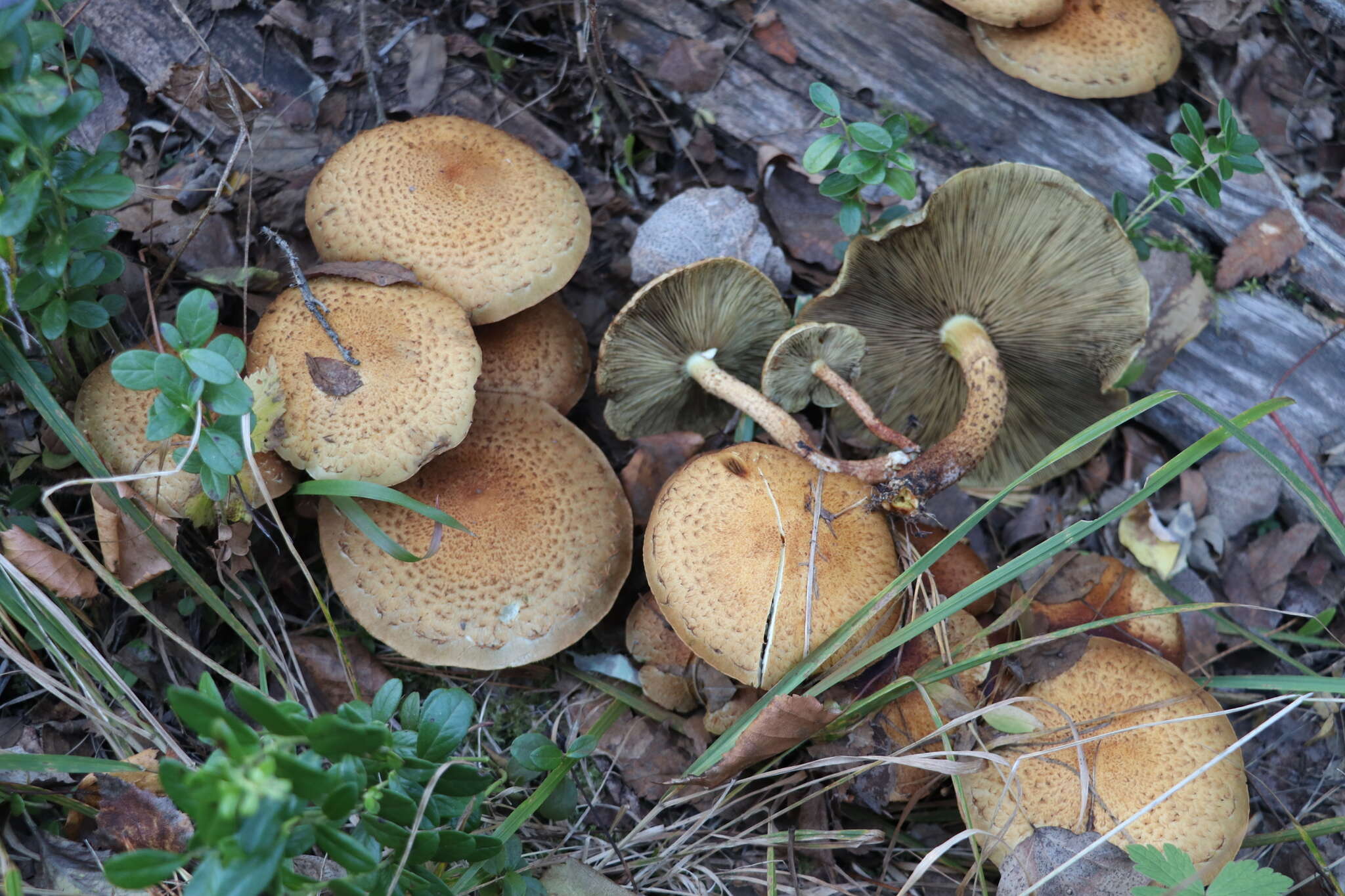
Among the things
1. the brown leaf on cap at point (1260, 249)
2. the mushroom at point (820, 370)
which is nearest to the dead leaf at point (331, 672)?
the mushroom at point (820, 370)

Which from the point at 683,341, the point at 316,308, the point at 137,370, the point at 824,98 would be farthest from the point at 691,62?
the point at 137,370

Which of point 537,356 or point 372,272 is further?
point 537,356

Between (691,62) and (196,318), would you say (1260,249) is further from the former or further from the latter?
(196,318)

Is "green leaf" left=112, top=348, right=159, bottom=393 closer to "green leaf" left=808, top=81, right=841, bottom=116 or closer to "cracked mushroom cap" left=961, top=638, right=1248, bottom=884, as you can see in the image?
"green leaf" left=808, top=81, right=841, bottom=116

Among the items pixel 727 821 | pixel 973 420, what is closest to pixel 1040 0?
pixel 973 420

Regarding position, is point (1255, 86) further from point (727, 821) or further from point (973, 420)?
point (727, 821)

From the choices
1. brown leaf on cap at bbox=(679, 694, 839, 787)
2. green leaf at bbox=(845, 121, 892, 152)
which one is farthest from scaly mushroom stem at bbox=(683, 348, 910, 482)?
green leaf at bbox=(845, 121, 892, 152)
